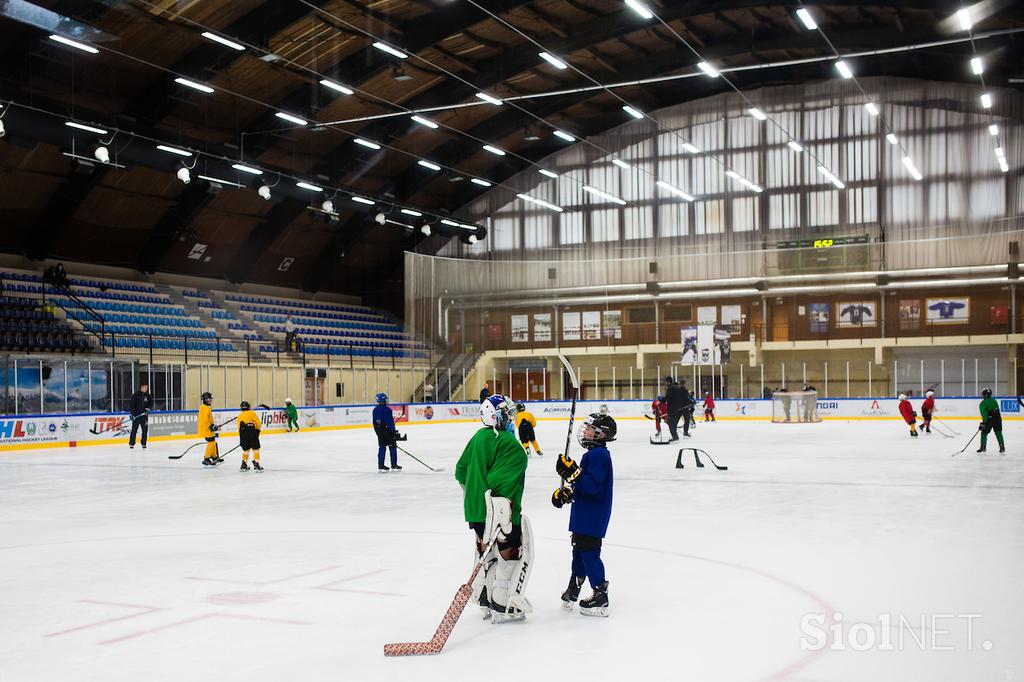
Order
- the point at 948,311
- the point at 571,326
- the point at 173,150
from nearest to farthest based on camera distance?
the point at 173,150 → the point at 948,311 → the point at 571,326

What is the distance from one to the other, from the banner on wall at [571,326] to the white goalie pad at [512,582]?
128ft

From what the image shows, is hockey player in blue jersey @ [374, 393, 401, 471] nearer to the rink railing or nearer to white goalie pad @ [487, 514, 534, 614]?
white goalie pad @ [487, 514, 534, 614]

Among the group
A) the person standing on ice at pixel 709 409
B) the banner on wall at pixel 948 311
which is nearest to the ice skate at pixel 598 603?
the person standing on ice at pixel 709 409

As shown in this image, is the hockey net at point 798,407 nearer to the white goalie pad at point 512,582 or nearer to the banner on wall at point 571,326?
the banner on wall at point 571,326

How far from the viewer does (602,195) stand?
47125 mm

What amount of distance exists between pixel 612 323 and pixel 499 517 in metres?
39.0

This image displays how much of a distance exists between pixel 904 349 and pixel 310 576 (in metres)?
37.8

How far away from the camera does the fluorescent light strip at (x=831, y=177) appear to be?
41.4 metres

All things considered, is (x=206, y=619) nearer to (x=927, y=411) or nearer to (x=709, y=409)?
(x=927, y=411)

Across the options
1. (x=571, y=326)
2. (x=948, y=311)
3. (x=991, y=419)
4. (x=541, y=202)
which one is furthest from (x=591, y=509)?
(x=541, y=202)

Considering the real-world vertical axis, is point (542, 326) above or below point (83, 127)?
below

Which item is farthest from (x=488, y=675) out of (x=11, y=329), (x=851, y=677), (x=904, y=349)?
(x=904, y=349)

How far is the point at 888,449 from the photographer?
2128cm

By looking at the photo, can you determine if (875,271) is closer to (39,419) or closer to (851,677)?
(39,419)
